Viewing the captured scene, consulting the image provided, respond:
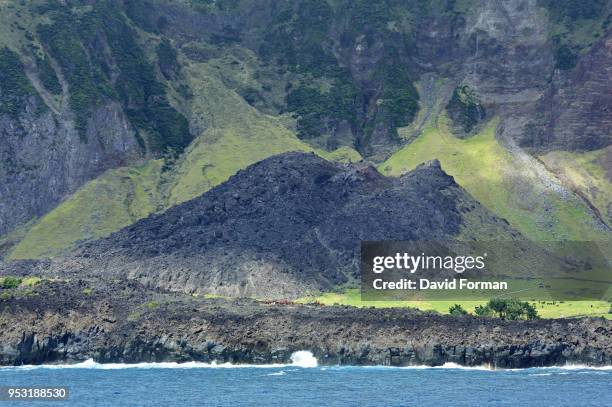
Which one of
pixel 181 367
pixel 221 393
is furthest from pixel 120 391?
pixel 181 367

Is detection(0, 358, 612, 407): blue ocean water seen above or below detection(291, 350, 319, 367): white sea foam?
below

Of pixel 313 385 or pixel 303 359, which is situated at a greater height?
pixel 303 359

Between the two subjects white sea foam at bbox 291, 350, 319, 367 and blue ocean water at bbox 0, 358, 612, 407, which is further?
white sea foam at bbox 291, 350, 319, 367

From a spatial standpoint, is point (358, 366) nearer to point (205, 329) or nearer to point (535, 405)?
point (205, 329)

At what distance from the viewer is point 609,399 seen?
517 ft

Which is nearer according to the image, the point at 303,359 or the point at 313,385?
the point at 313,385

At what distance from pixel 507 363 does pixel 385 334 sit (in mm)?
15587

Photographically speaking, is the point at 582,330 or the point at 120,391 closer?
Answer: the point at 120,391

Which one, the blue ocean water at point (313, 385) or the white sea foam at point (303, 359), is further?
the white sea foam at point (303, 359)

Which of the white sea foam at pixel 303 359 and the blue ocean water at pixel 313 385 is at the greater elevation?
the white sea foam at pixel 303 359

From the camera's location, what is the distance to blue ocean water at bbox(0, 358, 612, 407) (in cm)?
15775

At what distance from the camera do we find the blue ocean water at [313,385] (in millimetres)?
157750

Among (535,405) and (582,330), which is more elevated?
(582,330)

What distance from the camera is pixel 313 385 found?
17225 centimetres
